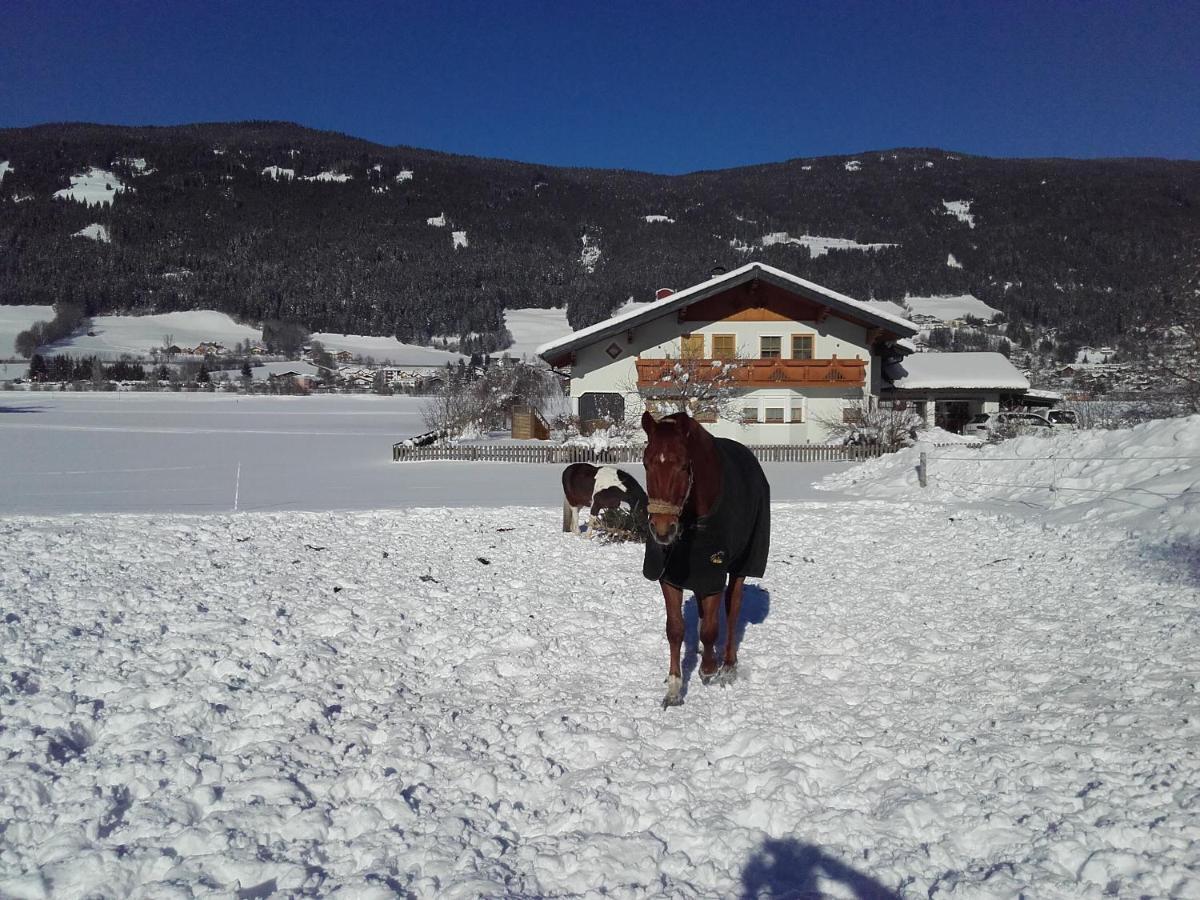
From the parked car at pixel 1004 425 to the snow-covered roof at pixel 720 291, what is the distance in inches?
202

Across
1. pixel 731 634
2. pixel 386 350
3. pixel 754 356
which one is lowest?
pixel 731 634

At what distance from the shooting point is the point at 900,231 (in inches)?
7667

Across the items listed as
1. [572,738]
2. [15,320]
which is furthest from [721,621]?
[15,320]

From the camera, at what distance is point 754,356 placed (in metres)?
33.6

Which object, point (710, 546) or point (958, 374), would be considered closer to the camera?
point (710, 546)

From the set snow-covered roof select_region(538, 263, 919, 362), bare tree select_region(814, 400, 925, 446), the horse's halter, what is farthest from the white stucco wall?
the horse's halter

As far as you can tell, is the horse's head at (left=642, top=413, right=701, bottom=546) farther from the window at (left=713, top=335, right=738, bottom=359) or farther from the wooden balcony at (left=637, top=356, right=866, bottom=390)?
the window at (left=713, top=335, right=738, bottom=359)

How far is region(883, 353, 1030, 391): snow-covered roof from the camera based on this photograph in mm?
36625

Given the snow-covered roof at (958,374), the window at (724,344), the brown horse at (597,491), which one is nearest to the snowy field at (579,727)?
the brown horse at (597,491)

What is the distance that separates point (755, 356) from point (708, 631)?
2909 centimetres

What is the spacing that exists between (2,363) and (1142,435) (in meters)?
131

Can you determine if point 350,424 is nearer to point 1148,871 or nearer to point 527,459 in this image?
point 527,459

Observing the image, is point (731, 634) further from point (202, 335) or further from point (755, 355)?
point (202, 335)

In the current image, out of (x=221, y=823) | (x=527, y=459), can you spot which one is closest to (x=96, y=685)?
(x=221, y=823)
